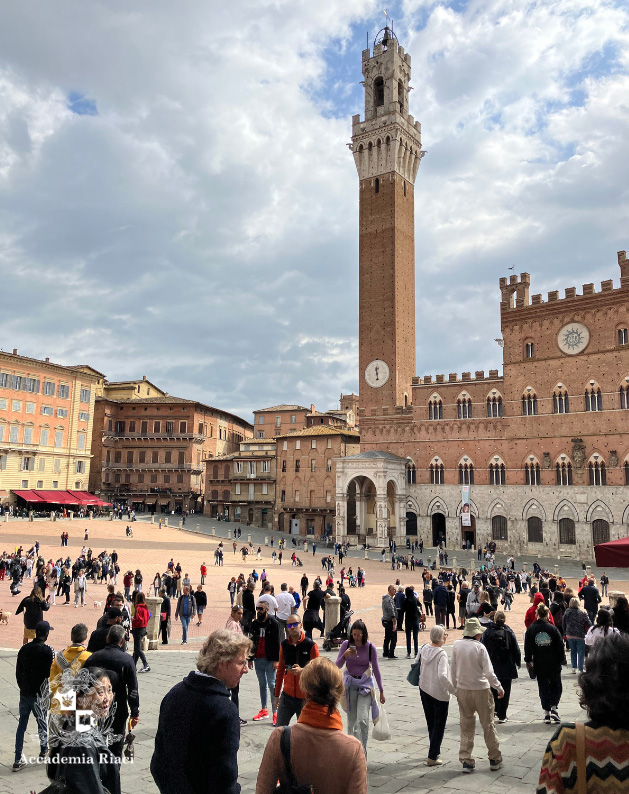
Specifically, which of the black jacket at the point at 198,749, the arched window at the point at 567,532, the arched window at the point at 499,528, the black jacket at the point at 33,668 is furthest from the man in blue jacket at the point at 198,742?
the arched window at the point at 499,528

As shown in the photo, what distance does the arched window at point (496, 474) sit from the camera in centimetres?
4341

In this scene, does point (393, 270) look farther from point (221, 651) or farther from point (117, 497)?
point (221, 651)

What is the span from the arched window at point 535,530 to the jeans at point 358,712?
3840cm

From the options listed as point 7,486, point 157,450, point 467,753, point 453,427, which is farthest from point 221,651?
point 157,450

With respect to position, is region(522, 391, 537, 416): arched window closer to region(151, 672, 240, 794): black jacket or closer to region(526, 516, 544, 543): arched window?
region(526, 516, 544, 543): arched window

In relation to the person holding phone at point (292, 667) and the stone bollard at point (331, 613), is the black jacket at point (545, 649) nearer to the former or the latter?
the person holding phone at point (292, 667)

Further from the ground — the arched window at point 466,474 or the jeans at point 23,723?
the arched window at point 466,474

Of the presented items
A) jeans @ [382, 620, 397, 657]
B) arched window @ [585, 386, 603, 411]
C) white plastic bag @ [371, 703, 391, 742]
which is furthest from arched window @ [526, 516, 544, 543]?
white plastic bag @ [371, 703, 391, 742]

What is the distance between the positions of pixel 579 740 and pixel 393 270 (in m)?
49.9

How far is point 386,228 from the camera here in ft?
169

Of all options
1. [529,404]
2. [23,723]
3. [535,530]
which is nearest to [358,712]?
[23,723]

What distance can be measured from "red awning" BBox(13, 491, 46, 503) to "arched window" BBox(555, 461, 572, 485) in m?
38.7

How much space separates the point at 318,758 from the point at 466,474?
4369cm

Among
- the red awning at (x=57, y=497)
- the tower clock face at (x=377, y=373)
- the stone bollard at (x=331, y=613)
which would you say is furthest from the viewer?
the red awning at (x=57, y=497)
